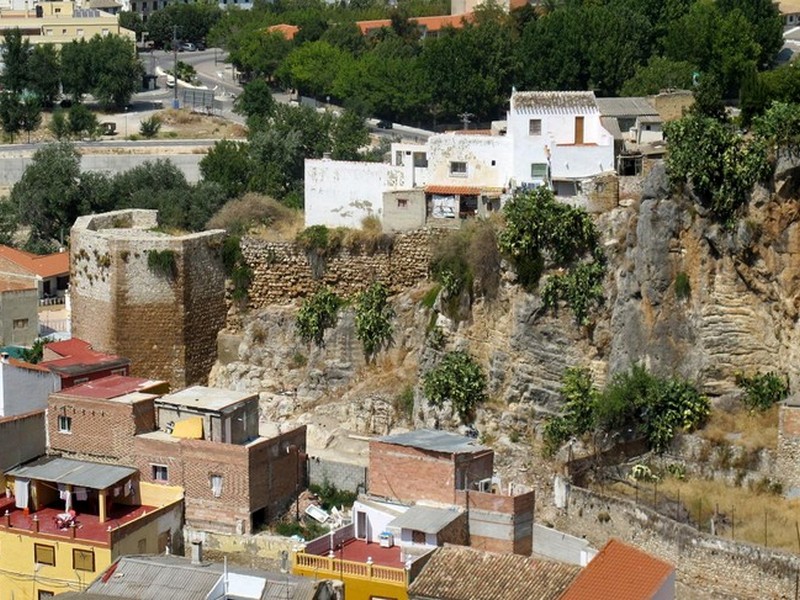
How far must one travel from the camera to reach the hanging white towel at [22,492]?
31.9 m

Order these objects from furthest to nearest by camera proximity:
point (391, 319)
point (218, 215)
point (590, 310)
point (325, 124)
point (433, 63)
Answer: point (433, 63) < point (325, 124) < point (218, 215) < point (391, 319) < point (590, 310)

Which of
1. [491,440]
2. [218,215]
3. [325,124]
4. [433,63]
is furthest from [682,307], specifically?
[433,63]

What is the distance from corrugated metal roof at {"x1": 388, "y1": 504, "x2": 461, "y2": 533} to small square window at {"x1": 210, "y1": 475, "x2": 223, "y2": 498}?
427 centimetres

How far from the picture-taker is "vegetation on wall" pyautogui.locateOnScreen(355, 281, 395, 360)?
39.9m

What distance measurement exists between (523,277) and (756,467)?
5.54 m

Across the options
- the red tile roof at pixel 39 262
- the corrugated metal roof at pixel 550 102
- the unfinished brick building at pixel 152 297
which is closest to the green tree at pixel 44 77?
the red tile roof at pixel 39 262

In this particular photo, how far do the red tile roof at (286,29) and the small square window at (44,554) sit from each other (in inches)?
2111

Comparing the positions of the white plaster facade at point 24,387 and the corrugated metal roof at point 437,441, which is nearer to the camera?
the corrugated metal roof at point 437,441

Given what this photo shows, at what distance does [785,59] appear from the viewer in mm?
61844

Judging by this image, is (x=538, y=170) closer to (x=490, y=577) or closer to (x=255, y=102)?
(x=490, y=577)

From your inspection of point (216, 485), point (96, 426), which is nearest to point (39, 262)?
point (96, 426)

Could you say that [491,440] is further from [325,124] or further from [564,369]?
[325,124]

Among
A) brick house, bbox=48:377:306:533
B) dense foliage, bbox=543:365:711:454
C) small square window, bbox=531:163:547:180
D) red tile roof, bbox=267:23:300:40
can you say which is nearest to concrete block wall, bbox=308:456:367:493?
brick house, bbox=48:377:306:533

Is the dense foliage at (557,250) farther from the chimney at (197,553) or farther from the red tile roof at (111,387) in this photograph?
the chimney at (197,553)
